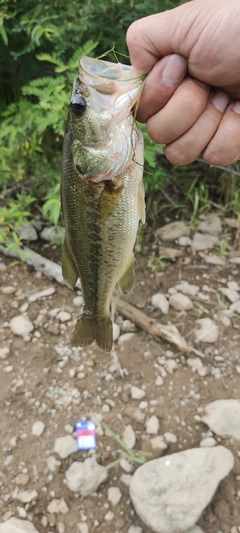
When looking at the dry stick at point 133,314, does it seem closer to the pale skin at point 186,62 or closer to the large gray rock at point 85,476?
the large gray rock at point 85,476

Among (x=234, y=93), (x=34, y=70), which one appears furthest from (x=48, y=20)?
(x=234, y=93)

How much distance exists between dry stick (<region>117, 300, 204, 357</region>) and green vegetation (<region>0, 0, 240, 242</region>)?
2.59ft

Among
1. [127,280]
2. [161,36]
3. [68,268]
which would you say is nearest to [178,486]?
[127,280]

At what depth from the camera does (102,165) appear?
158 centimetres

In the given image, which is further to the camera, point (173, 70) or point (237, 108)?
point (237, 108)

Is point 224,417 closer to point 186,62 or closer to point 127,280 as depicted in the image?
point 127,280

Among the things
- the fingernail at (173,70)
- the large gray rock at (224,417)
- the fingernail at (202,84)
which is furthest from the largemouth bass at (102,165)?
the large gray rock at (224,417)

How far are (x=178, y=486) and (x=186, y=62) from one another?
196 cm

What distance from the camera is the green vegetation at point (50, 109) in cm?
308

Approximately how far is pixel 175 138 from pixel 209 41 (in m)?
0.37

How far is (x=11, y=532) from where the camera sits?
2195 mm

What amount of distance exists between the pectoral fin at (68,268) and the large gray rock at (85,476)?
116cm

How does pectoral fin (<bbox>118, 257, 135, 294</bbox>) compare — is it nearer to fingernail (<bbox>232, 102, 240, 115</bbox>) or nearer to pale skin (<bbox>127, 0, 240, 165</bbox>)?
pale skin (<bbox>127, 0, 240, 165</bbox>)

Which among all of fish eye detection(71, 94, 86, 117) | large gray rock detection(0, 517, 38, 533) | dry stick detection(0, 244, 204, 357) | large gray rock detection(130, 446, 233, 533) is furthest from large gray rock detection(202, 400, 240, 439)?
fish eye detection(71, 94, 86, 117)
